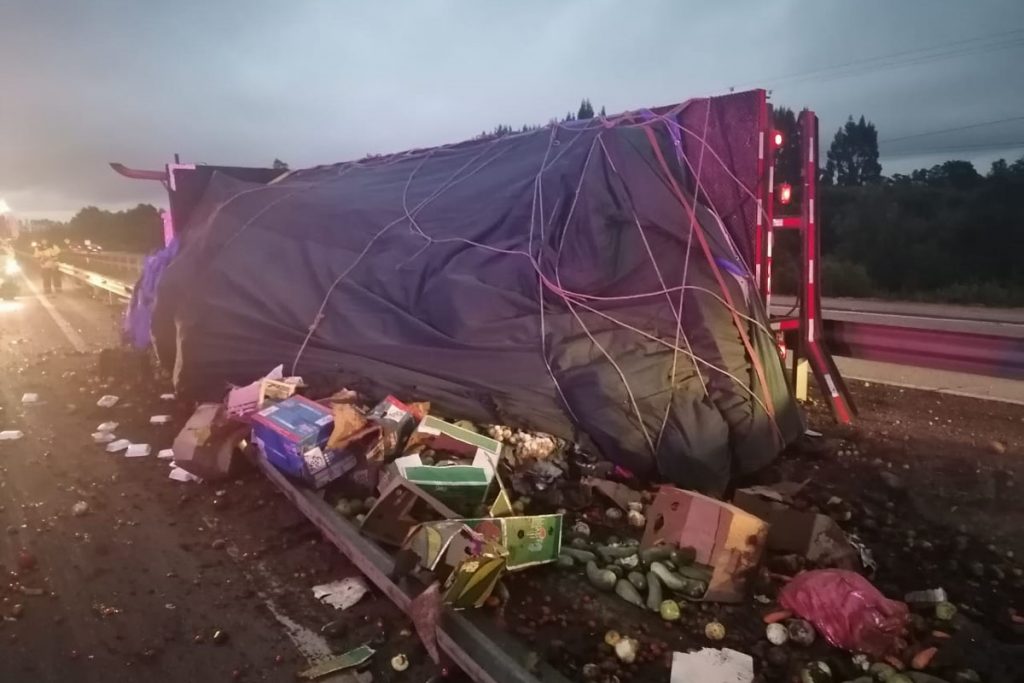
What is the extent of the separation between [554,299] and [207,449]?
237cm

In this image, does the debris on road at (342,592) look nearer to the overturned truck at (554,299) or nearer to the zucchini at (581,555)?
the zucchini at (581,555)

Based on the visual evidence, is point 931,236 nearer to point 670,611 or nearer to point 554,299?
point 554,299

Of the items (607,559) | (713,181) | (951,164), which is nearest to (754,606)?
(607,559)

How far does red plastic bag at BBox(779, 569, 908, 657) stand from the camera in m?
2.60

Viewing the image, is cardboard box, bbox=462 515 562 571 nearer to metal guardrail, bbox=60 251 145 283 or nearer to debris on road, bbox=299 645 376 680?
debris on road, bbox=299 645 376 680

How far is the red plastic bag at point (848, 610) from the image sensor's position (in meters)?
2.60

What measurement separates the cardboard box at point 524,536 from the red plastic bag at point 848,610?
98cm

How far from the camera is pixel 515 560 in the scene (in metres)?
3.08

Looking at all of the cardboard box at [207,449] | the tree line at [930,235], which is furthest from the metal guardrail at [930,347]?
the tree line at [930,235]

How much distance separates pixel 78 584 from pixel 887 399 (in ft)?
18.7

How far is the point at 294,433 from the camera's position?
415cm

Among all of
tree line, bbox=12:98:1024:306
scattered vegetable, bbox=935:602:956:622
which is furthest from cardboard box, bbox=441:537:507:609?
tree line, bbox=12:98:1024:306

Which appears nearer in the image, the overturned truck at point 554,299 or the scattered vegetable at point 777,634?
the scattered vegetable at point 777,634

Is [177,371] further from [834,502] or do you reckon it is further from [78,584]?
[834,502]
